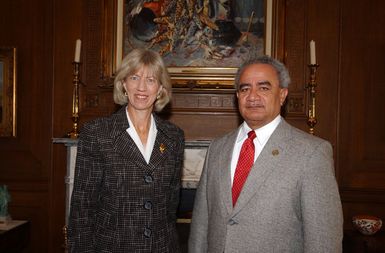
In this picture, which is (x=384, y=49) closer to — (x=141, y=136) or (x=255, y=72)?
(x=255, y=72)

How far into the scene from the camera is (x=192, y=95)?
388 centimetres

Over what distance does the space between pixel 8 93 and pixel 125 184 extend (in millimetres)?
2442

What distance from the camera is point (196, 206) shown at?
2.09 metres

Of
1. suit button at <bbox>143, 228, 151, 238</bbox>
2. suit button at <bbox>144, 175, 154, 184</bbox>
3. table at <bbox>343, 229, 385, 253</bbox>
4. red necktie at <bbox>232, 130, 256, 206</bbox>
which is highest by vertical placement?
red necktie at <bbox>232, 130, 256, 206</bbox>

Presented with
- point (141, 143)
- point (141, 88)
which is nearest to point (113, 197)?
point (141, 143)

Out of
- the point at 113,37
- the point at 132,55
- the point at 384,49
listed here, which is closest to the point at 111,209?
the point at 132,55

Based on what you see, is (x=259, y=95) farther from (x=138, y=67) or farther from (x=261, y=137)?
(x=138, y=67)

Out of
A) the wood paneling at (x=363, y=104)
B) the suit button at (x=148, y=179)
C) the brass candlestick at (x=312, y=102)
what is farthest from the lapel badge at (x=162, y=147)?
the wood paneling at (x=363, y=104)

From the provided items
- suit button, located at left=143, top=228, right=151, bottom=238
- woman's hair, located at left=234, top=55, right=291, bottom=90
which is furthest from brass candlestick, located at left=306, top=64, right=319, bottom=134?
suit button, located at left=143, top=228, right=151, bottom=238

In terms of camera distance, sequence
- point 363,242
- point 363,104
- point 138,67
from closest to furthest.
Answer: point 138,67 < point 363,242 < point 363,104

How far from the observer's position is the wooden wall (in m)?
3.79

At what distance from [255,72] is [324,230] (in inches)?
29.0

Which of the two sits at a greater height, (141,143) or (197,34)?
(197,34)

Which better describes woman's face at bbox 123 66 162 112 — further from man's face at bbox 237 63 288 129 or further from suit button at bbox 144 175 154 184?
man's face at bbox 237 63 288 129
